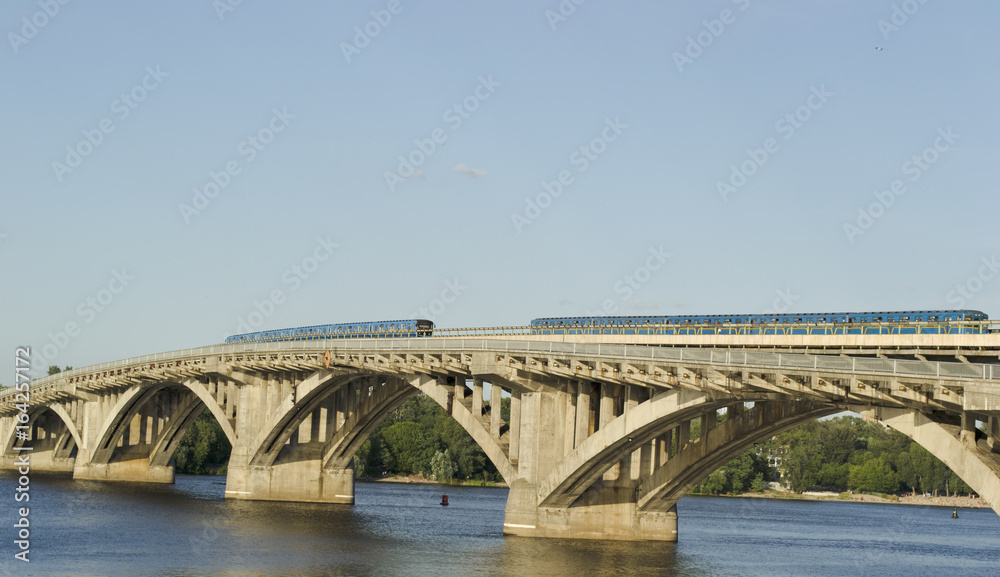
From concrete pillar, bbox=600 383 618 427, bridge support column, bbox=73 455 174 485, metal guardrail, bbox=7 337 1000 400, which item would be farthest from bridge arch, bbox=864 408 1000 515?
bridge support column, bbox=73 455 174 485

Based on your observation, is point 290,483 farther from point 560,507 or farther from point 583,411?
point 583,411

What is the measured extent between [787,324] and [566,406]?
459 inches

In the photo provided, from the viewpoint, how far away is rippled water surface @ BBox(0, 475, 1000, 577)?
49875 mm

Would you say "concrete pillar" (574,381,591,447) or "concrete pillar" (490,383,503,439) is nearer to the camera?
"concrete pillar" (574,381,591,447)

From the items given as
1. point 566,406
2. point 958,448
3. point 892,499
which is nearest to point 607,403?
point 566,406

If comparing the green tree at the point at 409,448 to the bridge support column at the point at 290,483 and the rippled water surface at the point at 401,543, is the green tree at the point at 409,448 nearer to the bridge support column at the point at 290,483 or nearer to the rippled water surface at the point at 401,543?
the rippled water surface at the point at 401,543

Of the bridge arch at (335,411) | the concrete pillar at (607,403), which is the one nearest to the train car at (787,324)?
the concrete pillar at (607,403)

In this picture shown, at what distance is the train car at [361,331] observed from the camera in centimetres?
8650

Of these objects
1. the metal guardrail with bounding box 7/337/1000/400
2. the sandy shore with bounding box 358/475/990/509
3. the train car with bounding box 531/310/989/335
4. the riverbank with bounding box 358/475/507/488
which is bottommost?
the riverbank with bounding box 358/475/507/488

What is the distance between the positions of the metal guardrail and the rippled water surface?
943 centimetres

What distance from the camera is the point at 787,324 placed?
56031 millimetres

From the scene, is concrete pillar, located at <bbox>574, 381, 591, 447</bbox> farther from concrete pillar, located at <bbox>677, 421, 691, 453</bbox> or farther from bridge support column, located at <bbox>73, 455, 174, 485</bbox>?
bridge support column, located at <bbox>73, 455, 174, 485</bbox>

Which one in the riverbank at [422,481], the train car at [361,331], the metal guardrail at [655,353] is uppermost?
the train car at [361,331]

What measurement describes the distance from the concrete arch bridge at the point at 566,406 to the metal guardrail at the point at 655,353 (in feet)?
0.24
